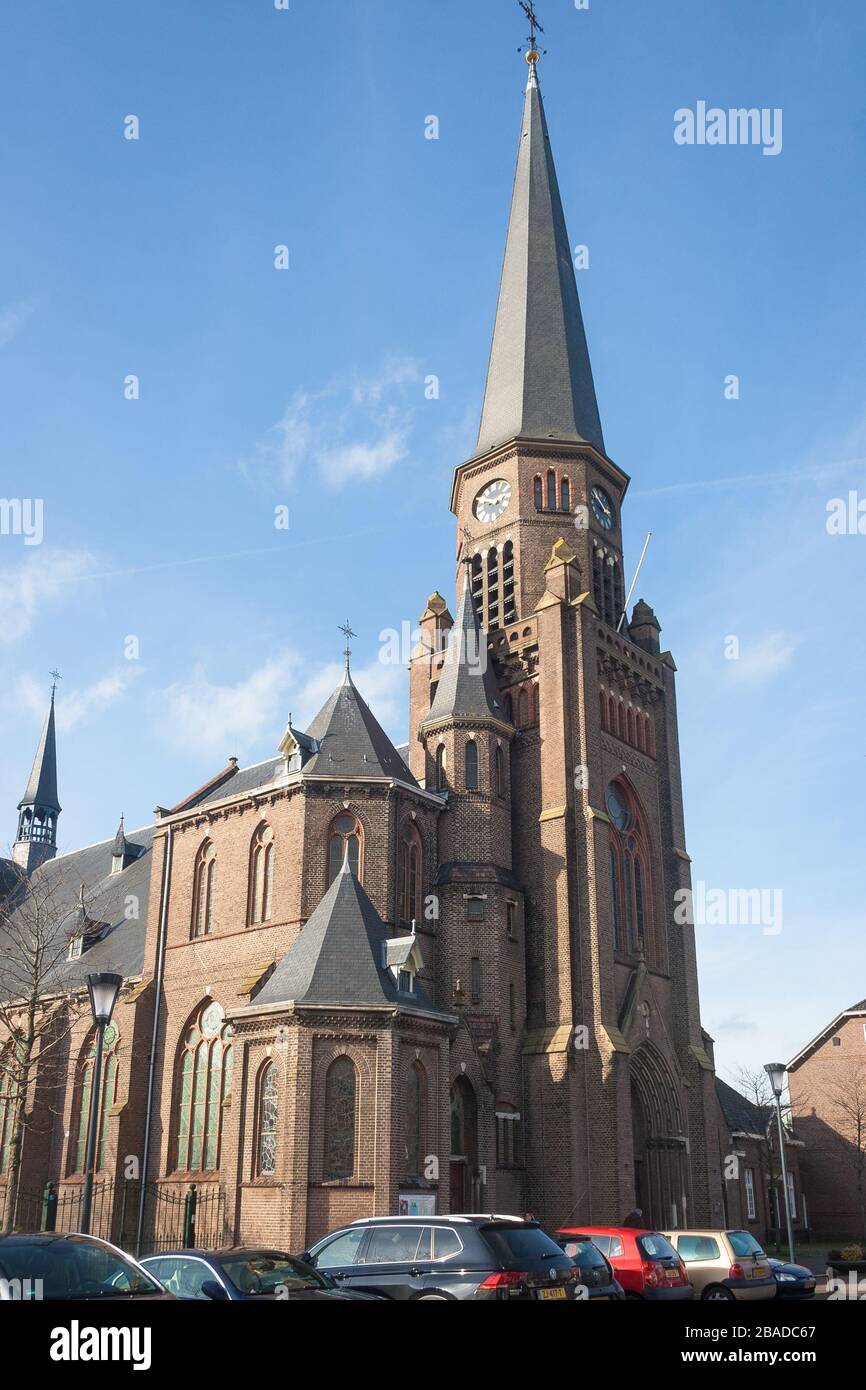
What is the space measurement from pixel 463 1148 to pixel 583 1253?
17.5 m

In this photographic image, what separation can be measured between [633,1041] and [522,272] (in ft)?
103

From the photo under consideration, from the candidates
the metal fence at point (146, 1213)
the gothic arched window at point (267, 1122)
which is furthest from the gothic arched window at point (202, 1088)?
the gothic arched window at point (267, 1122)

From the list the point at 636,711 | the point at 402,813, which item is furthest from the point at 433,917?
the point at 636,711

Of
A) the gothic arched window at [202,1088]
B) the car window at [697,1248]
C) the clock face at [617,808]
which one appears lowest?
the car window at [697,1248]

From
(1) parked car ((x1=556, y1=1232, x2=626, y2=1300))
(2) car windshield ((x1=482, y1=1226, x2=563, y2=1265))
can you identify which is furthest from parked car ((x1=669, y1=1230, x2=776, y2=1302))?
(2) car windshield ((x1=482, y1=1226, x2=563, y2=1265))

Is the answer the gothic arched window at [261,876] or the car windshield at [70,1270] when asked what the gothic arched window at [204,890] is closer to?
the gothic arched window at [261,876]

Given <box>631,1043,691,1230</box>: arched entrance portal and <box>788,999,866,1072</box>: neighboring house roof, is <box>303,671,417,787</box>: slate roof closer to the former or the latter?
<box>631,1043,691,1230</box>: arched entrance portal

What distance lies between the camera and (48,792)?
2625 inches

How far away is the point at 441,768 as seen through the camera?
127 ft

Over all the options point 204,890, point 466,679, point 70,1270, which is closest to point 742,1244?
point 70,1270

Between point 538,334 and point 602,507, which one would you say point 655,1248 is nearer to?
point 602,507

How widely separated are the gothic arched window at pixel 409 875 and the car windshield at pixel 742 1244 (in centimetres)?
1637

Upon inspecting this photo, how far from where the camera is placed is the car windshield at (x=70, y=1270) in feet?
31.0

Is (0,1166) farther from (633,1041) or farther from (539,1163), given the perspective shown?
(633,1041)
